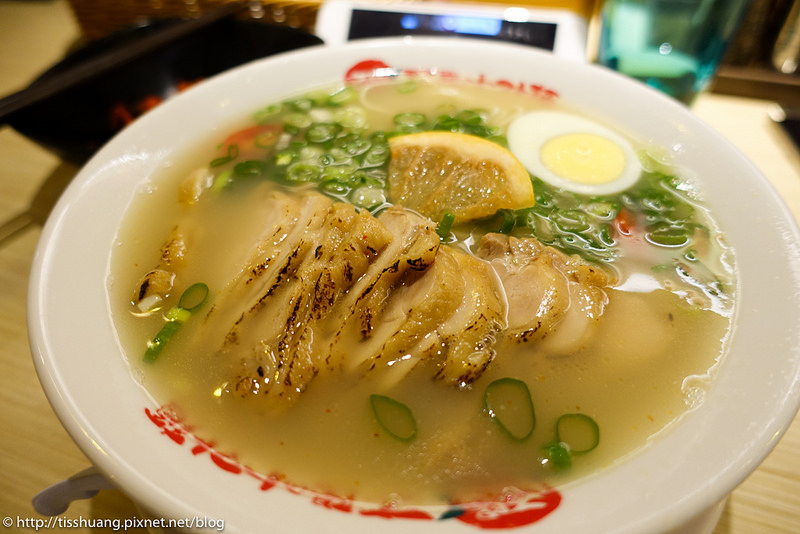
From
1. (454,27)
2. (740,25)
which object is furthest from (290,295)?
(740,25)

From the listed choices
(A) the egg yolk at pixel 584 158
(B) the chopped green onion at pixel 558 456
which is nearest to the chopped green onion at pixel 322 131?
(A) the egg yolk at pixel 584 158

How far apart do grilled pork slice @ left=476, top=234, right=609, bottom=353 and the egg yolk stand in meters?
0.47

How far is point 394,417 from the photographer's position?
1.21 m

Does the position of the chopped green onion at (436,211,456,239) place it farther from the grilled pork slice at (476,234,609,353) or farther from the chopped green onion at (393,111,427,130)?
the chopped green onion at (393,111,427,130)

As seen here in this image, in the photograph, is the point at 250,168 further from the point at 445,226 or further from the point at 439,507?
the point at 439,507

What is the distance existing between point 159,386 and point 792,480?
5.57ft

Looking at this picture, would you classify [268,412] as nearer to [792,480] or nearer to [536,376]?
[536,376]

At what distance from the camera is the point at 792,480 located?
1477 mm

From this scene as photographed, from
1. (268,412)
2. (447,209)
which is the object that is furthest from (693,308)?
(268,412)

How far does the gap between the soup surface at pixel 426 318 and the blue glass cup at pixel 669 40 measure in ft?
4.18

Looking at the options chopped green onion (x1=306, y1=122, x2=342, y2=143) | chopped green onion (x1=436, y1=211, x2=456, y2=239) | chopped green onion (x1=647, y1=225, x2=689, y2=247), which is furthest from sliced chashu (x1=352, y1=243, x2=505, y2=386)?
chopped green onion (x1=306, y1=122, x2=342, y2=143)

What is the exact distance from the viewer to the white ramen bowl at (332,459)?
3.10ft

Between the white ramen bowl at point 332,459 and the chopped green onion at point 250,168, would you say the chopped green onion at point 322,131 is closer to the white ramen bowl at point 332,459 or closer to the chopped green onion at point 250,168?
the chopped green onion at point 250,168

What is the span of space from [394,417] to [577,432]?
1.34ft
